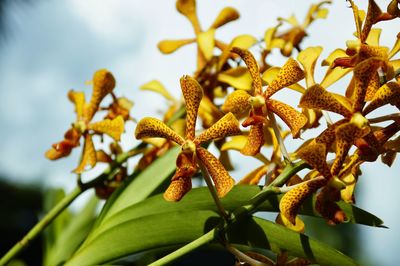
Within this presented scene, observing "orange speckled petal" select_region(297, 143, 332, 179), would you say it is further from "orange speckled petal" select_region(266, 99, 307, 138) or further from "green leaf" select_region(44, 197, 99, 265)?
"green leaf" select_region(44, 197, 99, 265)

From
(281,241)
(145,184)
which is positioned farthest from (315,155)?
(145,184)

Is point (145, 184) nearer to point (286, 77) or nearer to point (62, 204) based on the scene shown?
point (62, 204)

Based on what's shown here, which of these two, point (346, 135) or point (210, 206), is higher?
point (346, 135)

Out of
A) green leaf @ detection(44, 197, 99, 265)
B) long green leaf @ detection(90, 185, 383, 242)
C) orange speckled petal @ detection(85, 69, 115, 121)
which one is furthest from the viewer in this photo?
green leaf @ detection(44, 197, 99, 265)

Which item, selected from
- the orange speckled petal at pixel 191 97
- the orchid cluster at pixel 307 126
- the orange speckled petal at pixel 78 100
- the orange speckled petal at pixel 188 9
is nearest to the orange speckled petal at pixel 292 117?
the orchid cluster at pixel 307 126

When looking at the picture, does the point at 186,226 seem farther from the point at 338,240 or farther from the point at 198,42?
the point at 338,240

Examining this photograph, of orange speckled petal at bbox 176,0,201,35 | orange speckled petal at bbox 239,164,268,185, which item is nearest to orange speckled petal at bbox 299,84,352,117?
orange speckled petal at bbox 239,164,268,185

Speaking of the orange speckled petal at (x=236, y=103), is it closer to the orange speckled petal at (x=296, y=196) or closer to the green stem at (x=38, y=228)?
the orange speckled petal at (x=296, y=196)
